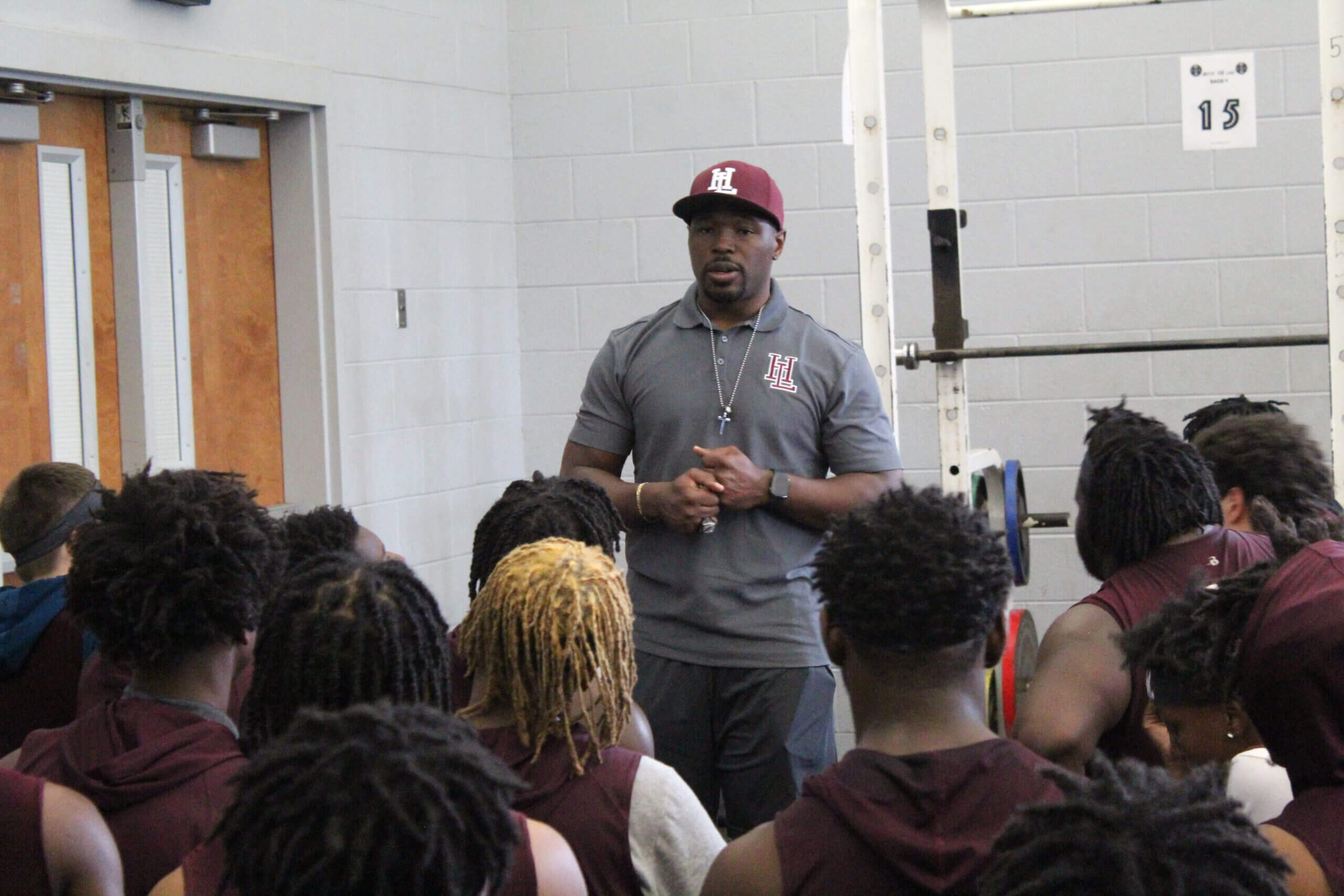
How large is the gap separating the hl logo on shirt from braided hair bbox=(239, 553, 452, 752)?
135 cm

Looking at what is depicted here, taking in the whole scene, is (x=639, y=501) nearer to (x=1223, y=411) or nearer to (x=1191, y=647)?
(x=1191, y=647)

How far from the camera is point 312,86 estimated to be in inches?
166

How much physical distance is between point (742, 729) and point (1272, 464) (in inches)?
41.7

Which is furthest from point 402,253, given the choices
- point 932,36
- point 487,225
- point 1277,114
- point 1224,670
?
point 1224,670

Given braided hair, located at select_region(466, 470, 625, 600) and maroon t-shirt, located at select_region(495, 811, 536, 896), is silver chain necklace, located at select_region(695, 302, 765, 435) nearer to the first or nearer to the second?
braided hair, located at select_region(466, 470, 625, 600)

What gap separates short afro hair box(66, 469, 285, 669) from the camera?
1740mm

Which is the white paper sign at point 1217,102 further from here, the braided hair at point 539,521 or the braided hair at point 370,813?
the braided hair at point 370,813

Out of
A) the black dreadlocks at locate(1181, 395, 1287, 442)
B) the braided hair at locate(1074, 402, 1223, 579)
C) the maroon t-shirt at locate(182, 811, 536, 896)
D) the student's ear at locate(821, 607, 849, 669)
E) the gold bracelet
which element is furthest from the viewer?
the black dreadlocks at locate(1181, 395, 1287, 442)

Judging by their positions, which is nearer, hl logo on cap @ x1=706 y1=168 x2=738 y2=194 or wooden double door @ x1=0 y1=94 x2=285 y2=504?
hl logo on cap @ x1=706 y1=168 x2=738 y2=194

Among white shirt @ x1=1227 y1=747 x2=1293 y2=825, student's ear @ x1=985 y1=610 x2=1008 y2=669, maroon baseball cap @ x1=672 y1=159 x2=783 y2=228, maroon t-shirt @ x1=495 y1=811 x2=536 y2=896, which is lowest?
white shirt @ x1=1227 y1=747 x2=1293 y2=825

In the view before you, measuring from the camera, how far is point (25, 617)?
2354 millimetres

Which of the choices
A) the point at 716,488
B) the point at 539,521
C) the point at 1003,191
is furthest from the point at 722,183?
the point at 1003,191

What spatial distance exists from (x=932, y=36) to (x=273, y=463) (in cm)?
228

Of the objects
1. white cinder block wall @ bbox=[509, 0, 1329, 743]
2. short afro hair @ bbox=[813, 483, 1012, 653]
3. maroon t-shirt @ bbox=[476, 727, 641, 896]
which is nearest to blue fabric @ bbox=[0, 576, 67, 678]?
maroon t-shirt @ bbox=[476, 727, 641, 896]
